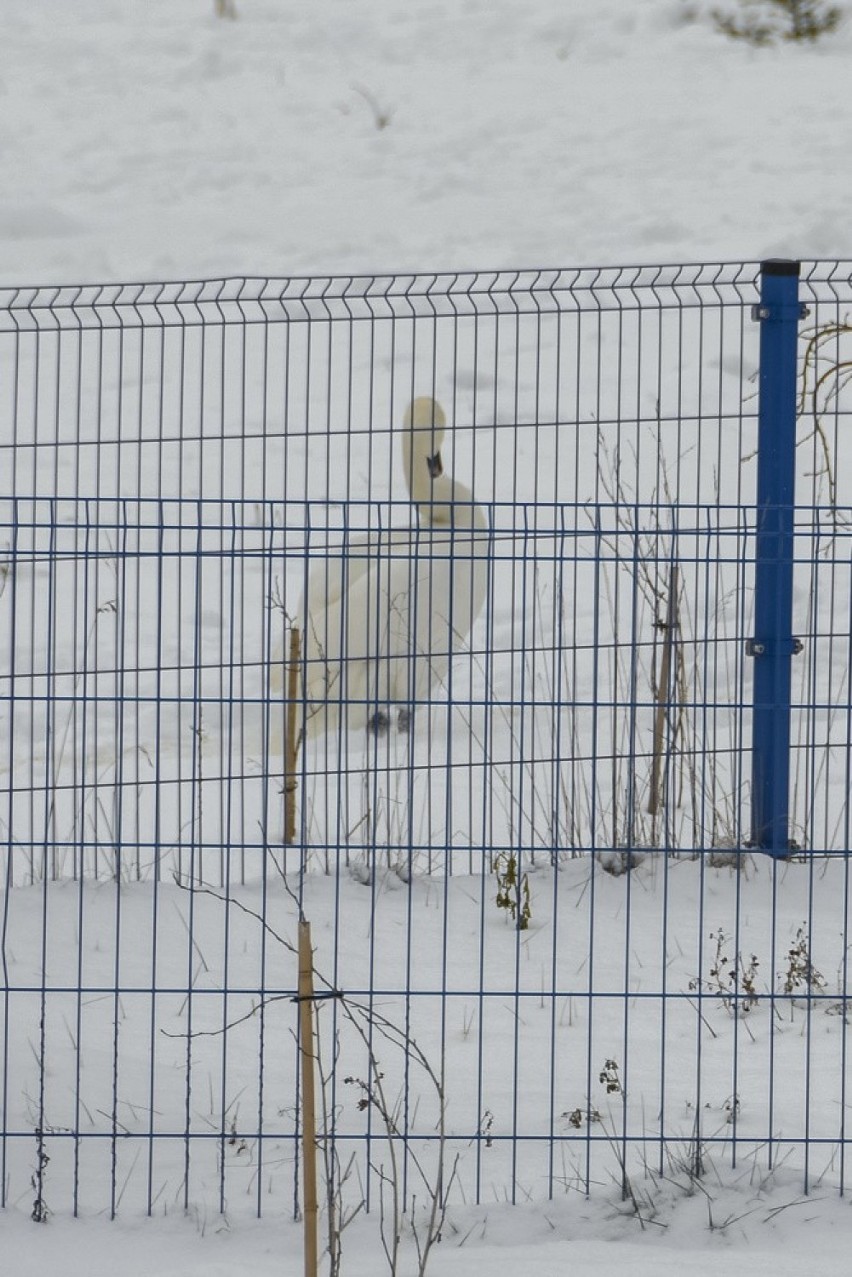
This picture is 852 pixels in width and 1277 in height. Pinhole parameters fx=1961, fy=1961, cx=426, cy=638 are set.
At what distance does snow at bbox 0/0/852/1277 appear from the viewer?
1800cm

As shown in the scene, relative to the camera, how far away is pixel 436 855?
7.64 m

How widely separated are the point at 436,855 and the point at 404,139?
15.2 meters

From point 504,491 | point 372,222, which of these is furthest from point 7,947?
point 372,222

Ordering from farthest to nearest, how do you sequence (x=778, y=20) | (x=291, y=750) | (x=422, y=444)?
(x=778, y=20), (x=422, y=444), (x=291, y=750)

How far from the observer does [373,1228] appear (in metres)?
4.40

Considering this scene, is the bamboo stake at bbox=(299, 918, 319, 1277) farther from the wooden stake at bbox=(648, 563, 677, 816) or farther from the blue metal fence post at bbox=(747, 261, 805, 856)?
the blue metal fence post at bbox=(747, 261, 805, 856)

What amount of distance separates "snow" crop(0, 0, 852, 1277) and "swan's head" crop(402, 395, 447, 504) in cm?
850

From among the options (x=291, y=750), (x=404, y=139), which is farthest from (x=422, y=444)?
(x=404, y=139)

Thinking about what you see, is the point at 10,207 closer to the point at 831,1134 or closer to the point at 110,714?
the point at 110,714

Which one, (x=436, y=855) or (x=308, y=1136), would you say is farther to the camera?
(x=436, y=855)

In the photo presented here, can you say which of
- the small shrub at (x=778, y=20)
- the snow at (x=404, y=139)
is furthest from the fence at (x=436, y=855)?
the small shrub at (x=778, y=20)

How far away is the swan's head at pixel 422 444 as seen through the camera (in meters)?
8.14

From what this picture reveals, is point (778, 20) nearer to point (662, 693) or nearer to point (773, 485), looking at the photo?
point (773, 485)

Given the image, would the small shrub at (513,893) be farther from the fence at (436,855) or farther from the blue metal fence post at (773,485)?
the blue metal fence post at (773,485)
